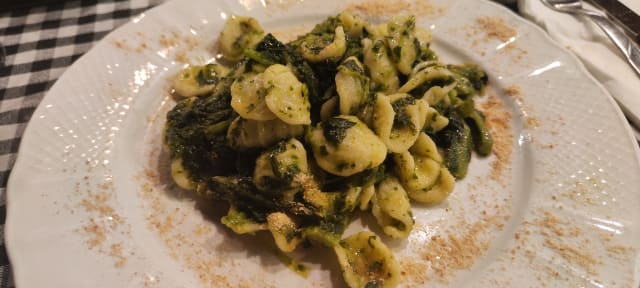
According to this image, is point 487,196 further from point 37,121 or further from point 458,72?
point 37,121

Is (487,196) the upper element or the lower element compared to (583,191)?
lower

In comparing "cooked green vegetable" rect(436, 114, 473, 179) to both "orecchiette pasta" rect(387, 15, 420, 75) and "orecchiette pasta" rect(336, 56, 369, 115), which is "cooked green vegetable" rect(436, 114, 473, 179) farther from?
"orecchiette pasta" rect(336, 56, 369, 115)

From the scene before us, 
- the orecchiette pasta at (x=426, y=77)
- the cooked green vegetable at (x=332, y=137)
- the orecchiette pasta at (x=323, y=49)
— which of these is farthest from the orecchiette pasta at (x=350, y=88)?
the orecchiette pasta at (x=426, y=77)

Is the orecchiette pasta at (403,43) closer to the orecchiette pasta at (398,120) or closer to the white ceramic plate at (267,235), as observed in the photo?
the orecchiette pasta at (398,120)

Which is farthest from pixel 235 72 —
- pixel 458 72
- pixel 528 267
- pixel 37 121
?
pixel 528 267

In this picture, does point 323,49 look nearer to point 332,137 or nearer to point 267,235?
point 332,137

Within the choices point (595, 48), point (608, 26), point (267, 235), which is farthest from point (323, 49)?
point (608, 26)

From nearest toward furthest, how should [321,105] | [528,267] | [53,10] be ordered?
[528,267]
[321,105]
[53,10]
